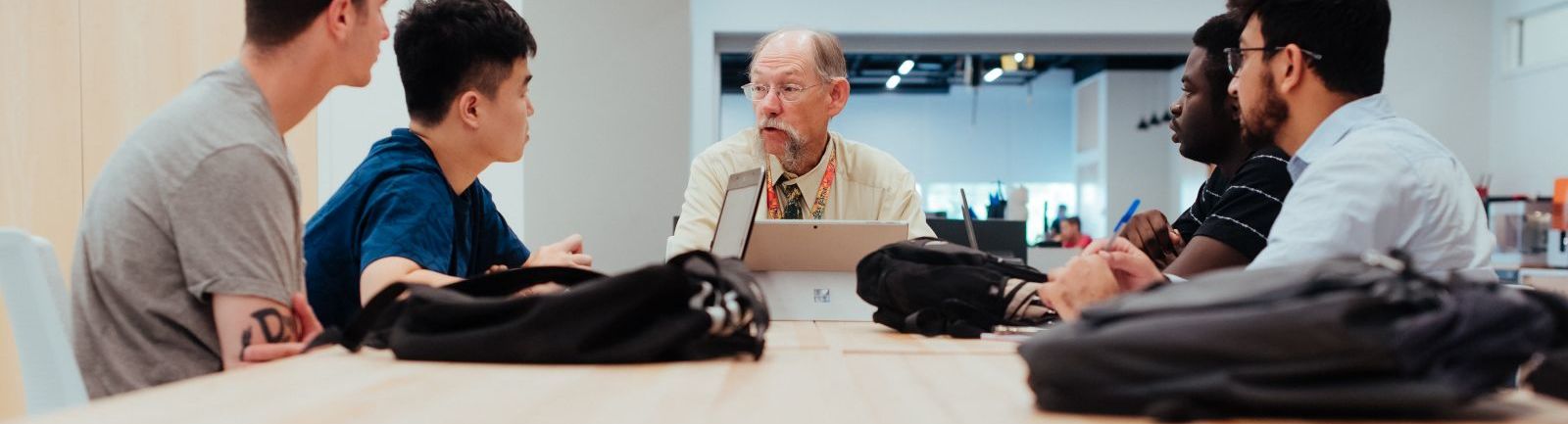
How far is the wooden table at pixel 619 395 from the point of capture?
2.70 feet

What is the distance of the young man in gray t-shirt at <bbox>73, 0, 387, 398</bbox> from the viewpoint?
1374mm

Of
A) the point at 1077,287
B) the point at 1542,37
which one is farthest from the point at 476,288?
the point at 1542,37

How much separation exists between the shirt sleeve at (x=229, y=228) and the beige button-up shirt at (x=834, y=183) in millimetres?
1501

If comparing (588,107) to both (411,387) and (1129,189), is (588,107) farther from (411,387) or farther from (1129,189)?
(1129,189)

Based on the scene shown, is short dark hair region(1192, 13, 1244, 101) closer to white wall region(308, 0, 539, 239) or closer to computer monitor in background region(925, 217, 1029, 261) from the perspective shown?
computer monitor in background region(925, 217, 1029, 261)

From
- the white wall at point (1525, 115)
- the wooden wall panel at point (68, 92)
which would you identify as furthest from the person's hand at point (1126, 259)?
the white wall at point (1525, 115)

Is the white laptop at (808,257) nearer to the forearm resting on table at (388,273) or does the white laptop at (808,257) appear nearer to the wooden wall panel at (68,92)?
the forearm resting on table at (388,273)

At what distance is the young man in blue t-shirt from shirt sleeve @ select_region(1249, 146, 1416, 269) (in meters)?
1.06

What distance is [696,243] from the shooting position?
276 cm

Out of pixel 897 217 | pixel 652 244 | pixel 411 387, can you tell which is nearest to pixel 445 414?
pixel 411 387

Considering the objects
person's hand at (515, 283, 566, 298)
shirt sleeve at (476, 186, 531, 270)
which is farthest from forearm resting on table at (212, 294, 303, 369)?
shirt sleeve at (476, 186, 531, 270)

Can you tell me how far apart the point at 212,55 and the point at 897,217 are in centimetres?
221

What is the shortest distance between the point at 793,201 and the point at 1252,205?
1.18 meters

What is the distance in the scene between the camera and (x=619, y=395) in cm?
93
